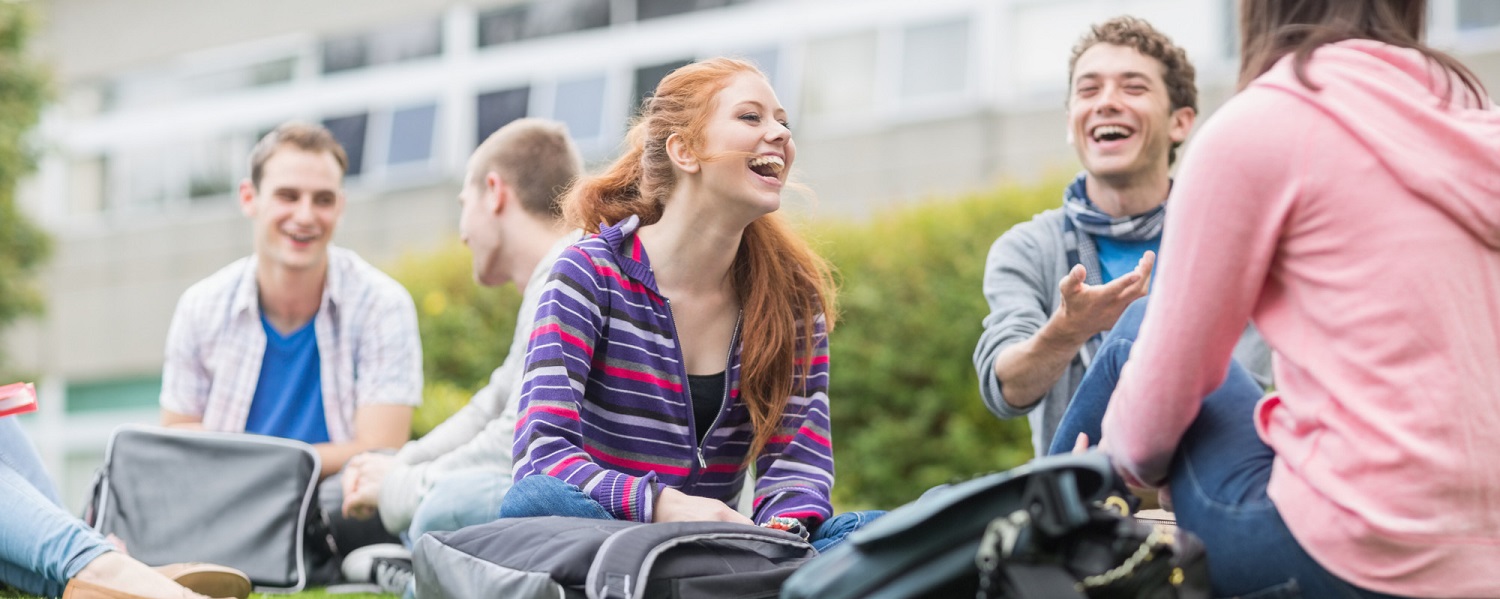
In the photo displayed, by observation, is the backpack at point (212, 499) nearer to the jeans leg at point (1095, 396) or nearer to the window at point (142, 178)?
the jeans leg at point (1095, 396)

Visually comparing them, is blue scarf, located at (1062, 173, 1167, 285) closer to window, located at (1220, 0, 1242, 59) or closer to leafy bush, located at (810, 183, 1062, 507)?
leafy bush, located at (810, 183, 1062, 507)

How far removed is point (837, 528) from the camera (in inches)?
137

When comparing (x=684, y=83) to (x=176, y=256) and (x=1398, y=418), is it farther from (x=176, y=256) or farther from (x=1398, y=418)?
(x=176, y=256)

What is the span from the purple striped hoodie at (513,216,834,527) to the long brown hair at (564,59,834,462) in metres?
0.06

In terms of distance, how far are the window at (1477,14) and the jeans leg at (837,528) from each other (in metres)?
10.7

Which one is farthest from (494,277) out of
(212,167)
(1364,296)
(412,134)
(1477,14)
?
(212,167)

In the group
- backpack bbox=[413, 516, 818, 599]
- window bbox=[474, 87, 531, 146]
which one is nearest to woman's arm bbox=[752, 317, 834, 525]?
backpack bbox=[413, 516, 818, 599]

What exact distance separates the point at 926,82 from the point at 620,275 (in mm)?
11625

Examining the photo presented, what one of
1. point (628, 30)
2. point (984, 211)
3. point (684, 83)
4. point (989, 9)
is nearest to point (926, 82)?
point (989, 9)

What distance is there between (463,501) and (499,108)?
45.8 ft

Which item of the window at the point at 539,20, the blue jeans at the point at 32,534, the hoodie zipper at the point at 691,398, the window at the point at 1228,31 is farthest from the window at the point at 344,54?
the hoodie zipper at the point at 691,398

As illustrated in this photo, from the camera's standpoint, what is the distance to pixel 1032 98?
13953 millimetres

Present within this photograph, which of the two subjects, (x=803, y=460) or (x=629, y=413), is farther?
(x=803, y=460)

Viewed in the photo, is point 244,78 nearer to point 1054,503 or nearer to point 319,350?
point 319,350
